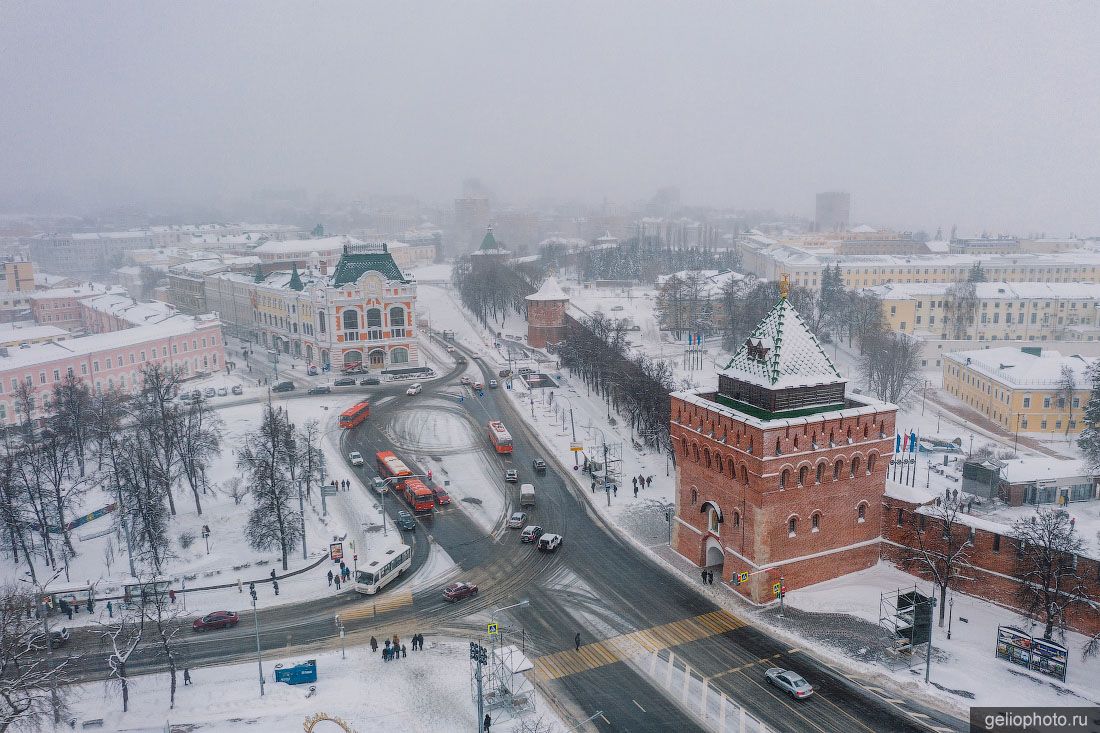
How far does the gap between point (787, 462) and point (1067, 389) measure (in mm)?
54901

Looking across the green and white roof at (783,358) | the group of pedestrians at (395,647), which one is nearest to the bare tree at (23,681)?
the group of pedestrians at (395,647)

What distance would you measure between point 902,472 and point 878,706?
1205 inches

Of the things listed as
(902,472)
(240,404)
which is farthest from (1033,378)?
(240,404)

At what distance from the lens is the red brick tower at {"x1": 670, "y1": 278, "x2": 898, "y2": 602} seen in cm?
4166

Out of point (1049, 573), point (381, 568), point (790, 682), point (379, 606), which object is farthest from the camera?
point (381, 568)

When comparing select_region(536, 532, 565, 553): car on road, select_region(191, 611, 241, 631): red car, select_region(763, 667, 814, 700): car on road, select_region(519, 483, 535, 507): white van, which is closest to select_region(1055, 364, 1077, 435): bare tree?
select_region(519, 483, 535, 507): white van

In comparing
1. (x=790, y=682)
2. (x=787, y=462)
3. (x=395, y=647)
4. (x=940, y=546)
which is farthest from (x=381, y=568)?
(x=940, y=546)

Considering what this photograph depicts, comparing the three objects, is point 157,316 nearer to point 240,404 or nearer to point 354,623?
point 240,404

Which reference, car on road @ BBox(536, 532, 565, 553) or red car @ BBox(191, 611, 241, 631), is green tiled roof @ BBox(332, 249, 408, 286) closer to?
car on road @ BBox(536, 532, 565, 553)

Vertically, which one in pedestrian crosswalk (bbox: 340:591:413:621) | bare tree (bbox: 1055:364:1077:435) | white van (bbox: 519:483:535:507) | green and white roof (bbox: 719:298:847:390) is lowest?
pedestrian crosswalk (bbox: 340:591:413:621)

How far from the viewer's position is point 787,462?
41344mm

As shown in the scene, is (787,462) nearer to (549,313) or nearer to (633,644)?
(633,644)

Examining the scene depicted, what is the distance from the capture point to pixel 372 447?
72375 millimetres

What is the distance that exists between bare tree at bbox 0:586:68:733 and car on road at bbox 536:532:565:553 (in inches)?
1046
